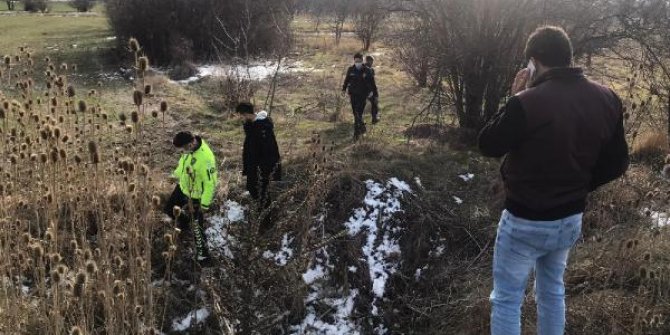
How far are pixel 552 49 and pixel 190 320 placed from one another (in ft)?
12.1

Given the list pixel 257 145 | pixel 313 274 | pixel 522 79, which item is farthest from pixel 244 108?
pixel 522 79

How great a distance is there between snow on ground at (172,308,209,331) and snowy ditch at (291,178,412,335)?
2.74 ft

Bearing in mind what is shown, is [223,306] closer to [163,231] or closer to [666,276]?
[163,231]

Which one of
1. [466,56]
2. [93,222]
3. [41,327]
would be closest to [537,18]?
[466,56]

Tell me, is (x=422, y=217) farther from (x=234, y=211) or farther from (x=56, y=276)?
(x=56, y=276)

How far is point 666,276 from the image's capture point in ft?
14.9

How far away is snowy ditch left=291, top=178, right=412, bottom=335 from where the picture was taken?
524 centimetres

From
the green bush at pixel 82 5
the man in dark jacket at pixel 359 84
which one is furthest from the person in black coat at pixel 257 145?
the green bush at pixel 82 5

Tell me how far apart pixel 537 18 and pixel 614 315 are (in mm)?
5105

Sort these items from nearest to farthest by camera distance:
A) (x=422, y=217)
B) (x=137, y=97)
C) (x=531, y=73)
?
(x=531, y=73), (x=137, y=97), (x=422, y=217)

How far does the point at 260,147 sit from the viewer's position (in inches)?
221

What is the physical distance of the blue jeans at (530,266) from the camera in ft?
9.75

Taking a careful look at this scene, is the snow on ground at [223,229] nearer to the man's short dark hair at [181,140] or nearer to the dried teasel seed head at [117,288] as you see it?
the man's short dark hair at [181,140]

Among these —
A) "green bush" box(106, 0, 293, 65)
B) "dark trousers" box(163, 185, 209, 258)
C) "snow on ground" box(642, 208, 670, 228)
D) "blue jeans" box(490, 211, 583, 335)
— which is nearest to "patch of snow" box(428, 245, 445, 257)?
"snow on ground" box(642, 208, 670, 228)
